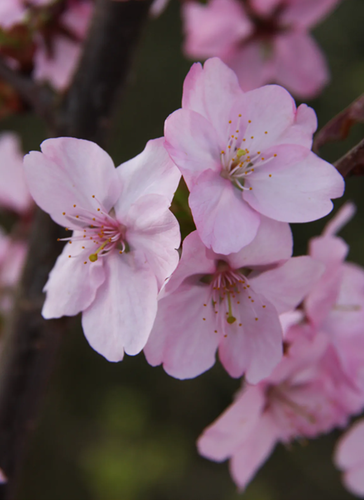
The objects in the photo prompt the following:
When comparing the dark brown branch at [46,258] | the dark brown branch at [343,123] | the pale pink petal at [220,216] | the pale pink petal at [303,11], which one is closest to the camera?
the pale pink petal at [220,216]

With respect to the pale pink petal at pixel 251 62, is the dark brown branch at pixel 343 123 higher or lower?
lower

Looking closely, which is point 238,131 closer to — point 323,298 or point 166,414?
point 323,298

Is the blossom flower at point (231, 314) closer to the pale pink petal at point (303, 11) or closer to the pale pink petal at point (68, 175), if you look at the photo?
the pale pink petal at point (68, 175)

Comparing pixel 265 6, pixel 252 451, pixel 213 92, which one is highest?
pixel 265 6

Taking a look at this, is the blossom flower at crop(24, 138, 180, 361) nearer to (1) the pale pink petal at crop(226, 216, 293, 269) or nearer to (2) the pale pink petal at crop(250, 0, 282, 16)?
(1) the pale pink petal at crop(226, 216, 293, 269)

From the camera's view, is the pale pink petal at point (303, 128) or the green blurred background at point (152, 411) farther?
the green blurred background at point (152, 411)

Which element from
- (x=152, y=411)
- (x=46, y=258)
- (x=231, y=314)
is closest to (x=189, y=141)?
(x=231, y=314)

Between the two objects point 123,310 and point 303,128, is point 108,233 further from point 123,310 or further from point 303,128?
A: point 303,128

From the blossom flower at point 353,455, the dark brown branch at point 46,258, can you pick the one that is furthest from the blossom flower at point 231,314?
the blossom flower at point 353,455
